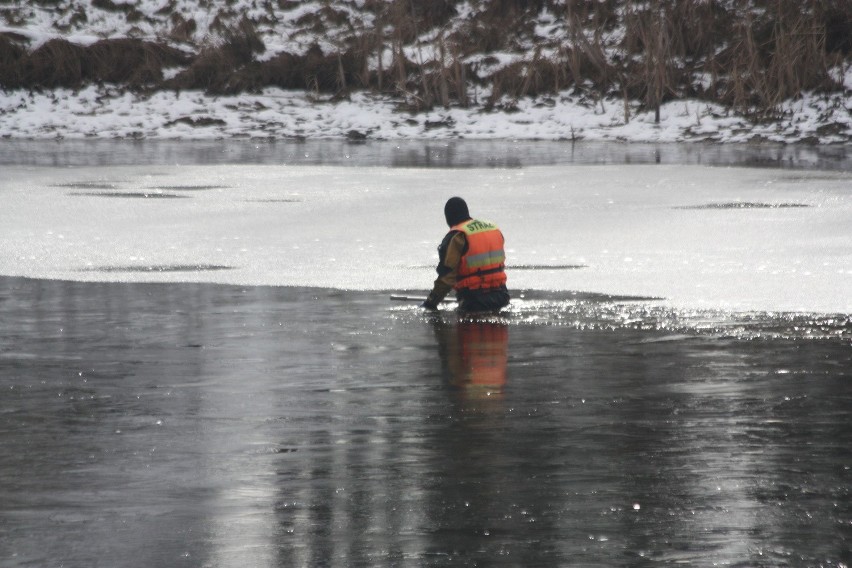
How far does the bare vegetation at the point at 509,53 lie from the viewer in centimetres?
3503

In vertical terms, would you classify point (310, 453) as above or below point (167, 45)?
below

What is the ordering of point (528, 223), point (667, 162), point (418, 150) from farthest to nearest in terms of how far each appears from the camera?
point (418, 150), point (667, 162), point (528, 223)

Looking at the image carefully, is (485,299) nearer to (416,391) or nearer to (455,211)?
(455,211)

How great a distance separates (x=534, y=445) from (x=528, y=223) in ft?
33.4

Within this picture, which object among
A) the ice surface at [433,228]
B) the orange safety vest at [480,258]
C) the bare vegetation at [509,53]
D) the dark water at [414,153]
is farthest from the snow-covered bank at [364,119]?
the orange safety vest at [480,258]

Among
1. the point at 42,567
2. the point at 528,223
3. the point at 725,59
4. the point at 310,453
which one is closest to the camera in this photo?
the point at 42,567

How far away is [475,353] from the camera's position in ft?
30.3

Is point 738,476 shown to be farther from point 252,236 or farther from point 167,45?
point 167,45

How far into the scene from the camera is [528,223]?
657 inches

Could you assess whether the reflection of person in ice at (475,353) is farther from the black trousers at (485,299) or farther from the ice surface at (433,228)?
the ice surface at (433,228)

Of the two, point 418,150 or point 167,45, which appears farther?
point 167,45

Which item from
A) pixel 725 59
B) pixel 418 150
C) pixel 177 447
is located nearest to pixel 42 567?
pixel 177 447

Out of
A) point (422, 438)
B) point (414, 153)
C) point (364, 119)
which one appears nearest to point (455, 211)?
point (422, 438)

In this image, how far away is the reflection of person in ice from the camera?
26.7 feet
